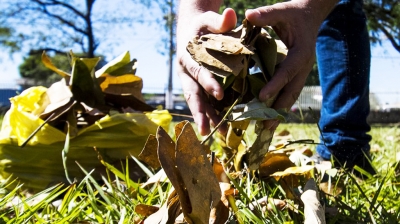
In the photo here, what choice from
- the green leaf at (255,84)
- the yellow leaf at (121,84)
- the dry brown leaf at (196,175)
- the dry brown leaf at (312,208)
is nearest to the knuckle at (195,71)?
the green leaf at (255,84)

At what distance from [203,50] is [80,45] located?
69.7 feet

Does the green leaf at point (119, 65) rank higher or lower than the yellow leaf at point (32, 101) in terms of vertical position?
higher

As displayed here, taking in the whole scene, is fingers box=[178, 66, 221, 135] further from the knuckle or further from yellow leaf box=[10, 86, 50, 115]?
yellow leaf box=[10, 86, 50, 115]

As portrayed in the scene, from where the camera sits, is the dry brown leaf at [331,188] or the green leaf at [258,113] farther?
the dry brown leaf at [331,188]

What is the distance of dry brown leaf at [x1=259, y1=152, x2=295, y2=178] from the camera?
1172 millimetres

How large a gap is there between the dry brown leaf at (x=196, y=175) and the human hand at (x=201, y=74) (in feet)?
0.50

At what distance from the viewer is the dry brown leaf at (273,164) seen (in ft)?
3.84

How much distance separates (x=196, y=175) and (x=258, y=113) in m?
0.18

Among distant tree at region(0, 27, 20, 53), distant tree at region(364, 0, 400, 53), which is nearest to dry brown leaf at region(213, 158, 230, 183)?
distant tree at region(364, 0, 400, 53)

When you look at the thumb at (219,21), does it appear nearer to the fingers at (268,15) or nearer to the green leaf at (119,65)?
the fingers at (268,15)

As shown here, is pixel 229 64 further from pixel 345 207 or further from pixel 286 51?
pixel 345 207

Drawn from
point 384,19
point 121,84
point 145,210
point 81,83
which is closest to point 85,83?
point 81,83

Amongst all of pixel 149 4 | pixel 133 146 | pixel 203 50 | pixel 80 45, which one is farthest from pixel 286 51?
pixel 149 4

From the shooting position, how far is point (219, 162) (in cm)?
107
